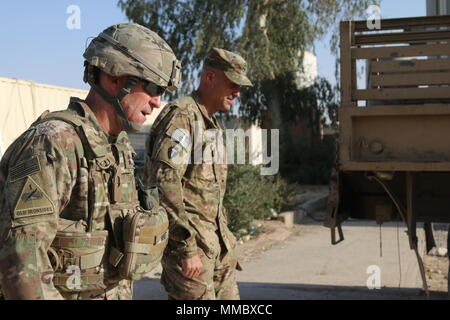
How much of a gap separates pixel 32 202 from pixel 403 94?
10.2 ft

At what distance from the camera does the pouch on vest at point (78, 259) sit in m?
2.03

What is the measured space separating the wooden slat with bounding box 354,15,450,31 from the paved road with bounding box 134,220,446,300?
2675mm

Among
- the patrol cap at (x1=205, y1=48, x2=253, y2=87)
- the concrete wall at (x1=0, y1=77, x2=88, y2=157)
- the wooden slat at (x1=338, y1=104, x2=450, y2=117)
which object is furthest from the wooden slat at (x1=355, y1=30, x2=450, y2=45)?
the concrete wall at (x1=0, y1=77, x2=88, y2=157)

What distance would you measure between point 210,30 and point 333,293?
10.9 m

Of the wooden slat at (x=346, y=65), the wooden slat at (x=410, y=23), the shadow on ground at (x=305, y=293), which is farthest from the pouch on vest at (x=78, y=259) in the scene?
the shadow on ground at (x=305, y=293)

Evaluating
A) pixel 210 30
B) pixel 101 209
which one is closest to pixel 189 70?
pixel 210 30

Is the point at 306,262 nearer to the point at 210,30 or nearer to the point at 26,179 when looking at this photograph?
the point at 26,179

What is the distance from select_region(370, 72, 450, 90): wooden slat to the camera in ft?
14.0

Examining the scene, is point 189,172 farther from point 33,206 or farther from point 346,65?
point 33,206

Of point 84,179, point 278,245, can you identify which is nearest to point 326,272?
point 278,245

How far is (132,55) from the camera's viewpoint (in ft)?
7.26

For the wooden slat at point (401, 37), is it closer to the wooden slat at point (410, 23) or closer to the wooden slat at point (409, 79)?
the wooden slat at point (410, 23)

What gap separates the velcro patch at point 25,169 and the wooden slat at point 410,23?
3.07 m
